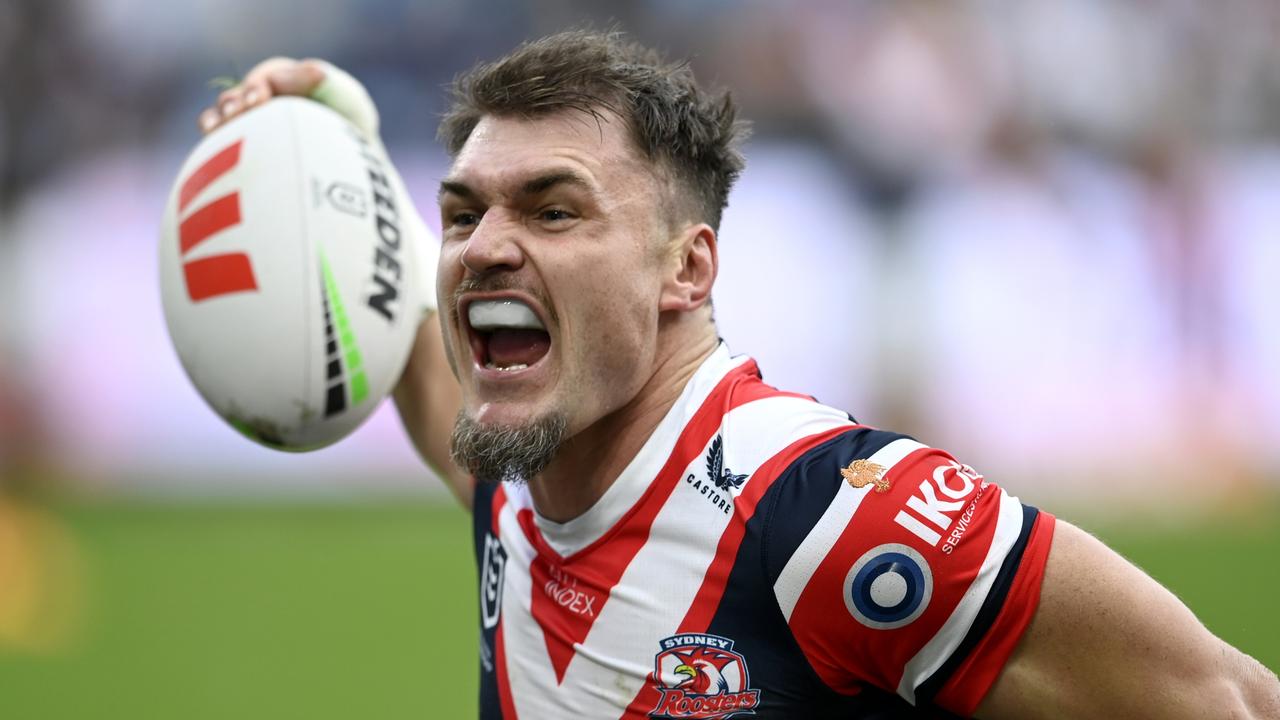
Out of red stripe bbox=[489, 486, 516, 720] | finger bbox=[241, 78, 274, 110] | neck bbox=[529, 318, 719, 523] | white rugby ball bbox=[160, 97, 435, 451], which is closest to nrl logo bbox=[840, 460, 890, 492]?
neck bbox=[529, 318, 719, 523]

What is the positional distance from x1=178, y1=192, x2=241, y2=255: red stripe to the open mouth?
664mm

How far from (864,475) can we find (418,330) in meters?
1.50

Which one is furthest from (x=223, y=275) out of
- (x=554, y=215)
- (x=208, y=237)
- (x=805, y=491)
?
(x=805, y=491)

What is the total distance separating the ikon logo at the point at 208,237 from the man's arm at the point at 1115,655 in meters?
1.79

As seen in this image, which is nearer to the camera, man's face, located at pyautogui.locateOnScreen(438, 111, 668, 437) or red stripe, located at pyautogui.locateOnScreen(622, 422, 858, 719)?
red stripe, located at pyautogui.locateOnScreen(622, 422, 858, 719)

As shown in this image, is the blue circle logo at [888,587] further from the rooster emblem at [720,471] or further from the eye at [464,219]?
the eye at [464,219]

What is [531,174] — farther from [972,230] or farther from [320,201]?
[972,230]

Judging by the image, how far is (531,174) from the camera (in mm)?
2822

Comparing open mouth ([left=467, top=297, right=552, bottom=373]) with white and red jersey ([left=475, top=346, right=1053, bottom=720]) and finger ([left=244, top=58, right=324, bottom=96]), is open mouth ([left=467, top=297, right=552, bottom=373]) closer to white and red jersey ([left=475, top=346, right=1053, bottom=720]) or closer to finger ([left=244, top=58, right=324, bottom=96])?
white and red jersey ([left=475, top=346, right=1053, bottom=720])

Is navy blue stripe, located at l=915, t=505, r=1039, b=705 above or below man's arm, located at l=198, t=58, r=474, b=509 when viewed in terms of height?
below

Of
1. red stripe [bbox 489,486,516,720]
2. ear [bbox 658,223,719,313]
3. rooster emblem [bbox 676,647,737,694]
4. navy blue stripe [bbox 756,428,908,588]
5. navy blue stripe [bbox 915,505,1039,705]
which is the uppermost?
ear [bbox 658,223,719,313]

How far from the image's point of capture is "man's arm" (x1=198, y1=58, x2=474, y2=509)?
358cm

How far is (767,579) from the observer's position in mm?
2580

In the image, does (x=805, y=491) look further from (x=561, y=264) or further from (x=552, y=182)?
(x=552, y=182)
